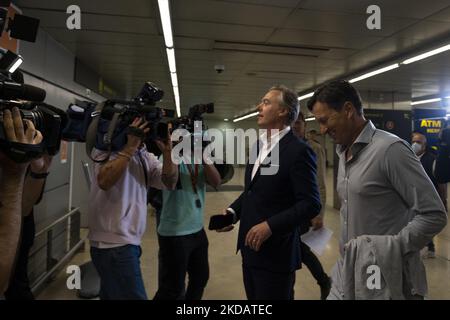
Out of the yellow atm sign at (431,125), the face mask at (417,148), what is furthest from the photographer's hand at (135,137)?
the yellow atm sign at (431,125)

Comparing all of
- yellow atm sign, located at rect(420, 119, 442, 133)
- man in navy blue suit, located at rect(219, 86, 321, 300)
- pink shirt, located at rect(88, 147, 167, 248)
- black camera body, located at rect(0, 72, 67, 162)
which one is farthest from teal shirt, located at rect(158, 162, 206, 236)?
yellow atm sign, located at rect(420, 119, 442, 133)

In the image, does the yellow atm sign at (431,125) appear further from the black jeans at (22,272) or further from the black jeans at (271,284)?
the black jeans at (22,272)

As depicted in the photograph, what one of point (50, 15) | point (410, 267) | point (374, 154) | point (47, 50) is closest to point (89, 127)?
point (374, 154)

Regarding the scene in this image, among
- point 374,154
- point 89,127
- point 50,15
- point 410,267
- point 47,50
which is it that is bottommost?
point 410,267

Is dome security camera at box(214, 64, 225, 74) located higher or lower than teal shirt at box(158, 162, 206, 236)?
higher

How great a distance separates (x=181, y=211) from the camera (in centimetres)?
211

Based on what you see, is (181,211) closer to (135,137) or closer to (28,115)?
(135,137)

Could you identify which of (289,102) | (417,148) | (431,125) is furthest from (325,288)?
(431,125)

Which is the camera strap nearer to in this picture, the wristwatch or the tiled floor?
the wristwatch

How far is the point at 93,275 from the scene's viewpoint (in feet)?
10.1

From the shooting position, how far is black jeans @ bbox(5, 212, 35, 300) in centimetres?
218

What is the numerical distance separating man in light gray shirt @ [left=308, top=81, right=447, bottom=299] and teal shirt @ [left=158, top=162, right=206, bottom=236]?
1007 millimetres

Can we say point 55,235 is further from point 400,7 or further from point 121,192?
point 400,7
